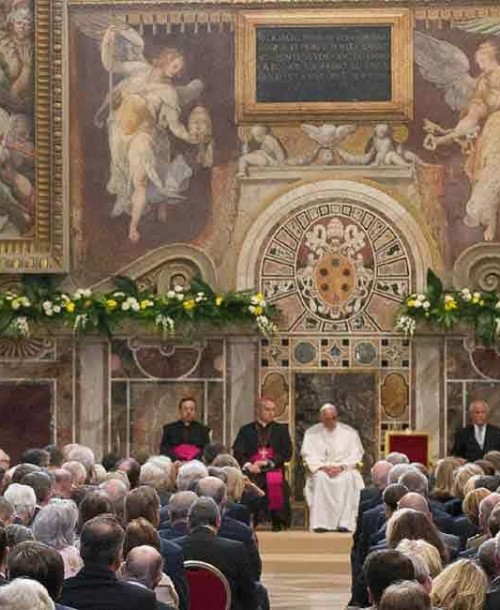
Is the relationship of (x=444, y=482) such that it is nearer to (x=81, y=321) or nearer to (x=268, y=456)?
(x=268, y=456)

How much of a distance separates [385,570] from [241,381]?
15774 mm

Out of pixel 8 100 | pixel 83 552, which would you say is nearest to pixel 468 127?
pixel 8 100

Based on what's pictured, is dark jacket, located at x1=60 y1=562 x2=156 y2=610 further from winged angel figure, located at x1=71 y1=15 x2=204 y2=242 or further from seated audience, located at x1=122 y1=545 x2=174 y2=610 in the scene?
winged angel figure, located at x1=71 y1=15 x2=204 y2=242

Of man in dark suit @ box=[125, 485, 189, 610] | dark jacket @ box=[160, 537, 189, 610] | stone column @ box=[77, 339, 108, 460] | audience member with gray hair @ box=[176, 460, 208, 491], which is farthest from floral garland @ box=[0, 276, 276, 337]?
dark jacket @ box=[160, 537, 189, 610]

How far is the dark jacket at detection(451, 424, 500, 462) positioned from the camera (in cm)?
2330

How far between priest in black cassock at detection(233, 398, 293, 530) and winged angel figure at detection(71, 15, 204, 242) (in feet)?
9.50

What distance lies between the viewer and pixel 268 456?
23.1 m

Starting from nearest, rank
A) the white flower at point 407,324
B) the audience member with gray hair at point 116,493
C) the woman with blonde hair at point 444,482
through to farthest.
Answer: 1. the audience member with gray hair at point 116,493
2. the woman with blonde hair at point 444,482
3. the white flower at point 407,324

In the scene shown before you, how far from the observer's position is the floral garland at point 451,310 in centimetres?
2388

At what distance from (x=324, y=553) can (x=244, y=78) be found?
627 centimetres

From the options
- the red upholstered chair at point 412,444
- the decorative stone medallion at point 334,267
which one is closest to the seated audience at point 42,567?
the red upholstered chair at point 412,444

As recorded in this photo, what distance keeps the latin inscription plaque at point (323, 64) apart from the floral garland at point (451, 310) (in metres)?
2.45

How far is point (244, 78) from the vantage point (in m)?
24.7

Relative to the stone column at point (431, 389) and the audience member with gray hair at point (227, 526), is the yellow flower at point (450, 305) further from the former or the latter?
the audience member with gray hair at point (227, 526)
